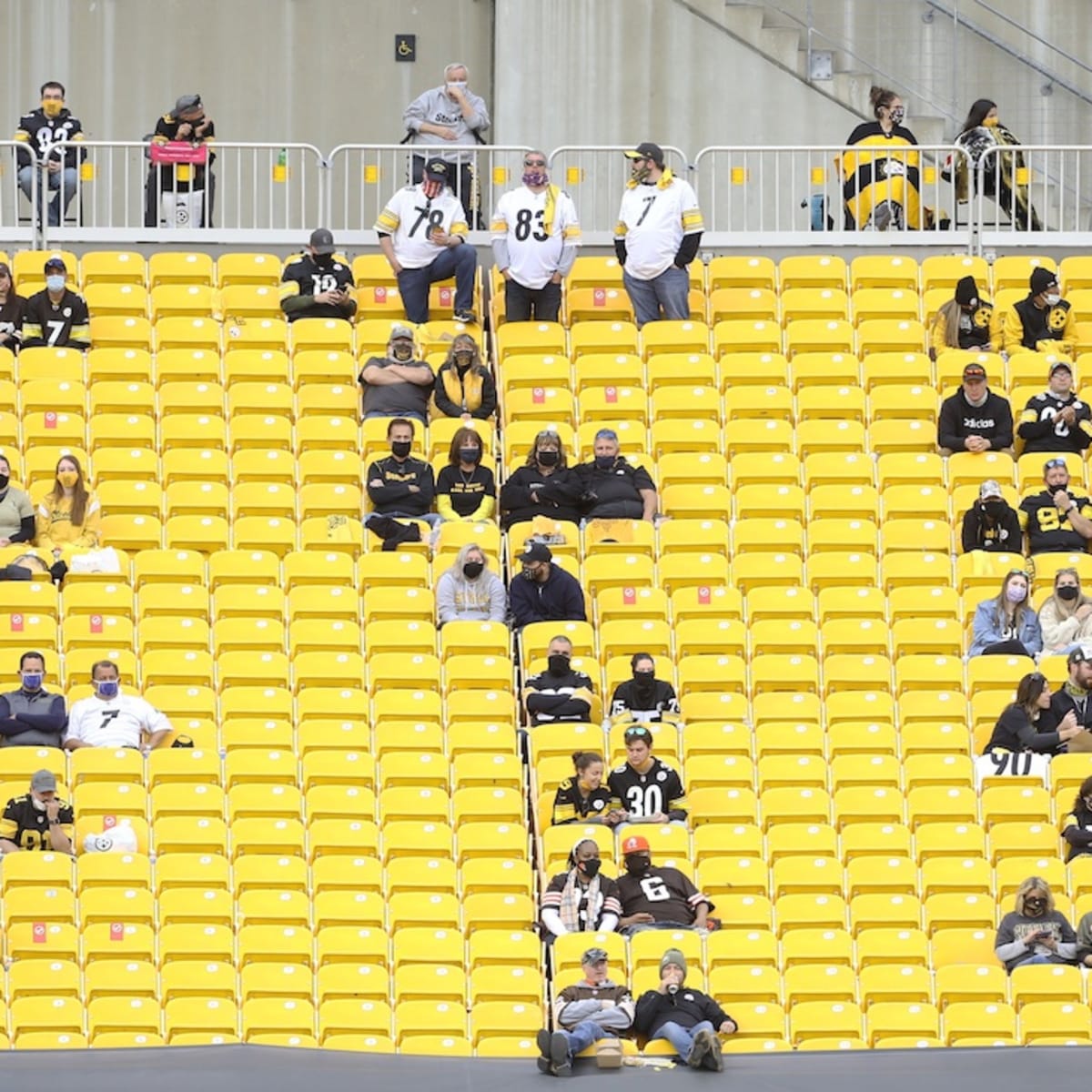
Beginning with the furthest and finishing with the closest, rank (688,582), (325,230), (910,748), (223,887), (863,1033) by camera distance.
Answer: (325,230), (688,582), (910,748), (223,887), (863,1033)

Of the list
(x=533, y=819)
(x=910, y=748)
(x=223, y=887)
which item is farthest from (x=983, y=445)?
(x=223, y=887)

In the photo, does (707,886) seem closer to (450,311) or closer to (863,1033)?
(863,1033)

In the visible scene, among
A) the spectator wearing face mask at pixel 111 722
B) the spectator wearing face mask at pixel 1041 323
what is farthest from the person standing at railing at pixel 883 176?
the spectator wearing face mask at pixel 111 722

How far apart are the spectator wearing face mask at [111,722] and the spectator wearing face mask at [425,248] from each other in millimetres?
4951

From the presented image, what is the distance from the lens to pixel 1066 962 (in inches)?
723

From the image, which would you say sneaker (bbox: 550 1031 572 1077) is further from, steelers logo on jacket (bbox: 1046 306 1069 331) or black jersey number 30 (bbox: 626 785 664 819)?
steelers logo on jacket (bbox: 1046 306 1069 331)

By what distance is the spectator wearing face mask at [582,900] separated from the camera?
18.6 m

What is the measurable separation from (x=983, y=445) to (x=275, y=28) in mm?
9677

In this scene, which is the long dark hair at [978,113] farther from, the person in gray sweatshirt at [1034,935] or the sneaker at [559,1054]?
the sneaker at [559,1054]

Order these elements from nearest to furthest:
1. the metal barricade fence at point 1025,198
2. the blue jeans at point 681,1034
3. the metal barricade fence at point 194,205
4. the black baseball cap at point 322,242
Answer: the blue jeans at point 681,1034 < the black baseball cap at point 322,242 < the metal barricade fence at point 194,205 < the metal barricade fence at point 1025,198

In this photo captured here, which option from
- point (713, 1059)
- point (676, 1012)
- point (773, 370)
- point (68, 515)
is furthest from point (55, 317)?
point (713, 1059)

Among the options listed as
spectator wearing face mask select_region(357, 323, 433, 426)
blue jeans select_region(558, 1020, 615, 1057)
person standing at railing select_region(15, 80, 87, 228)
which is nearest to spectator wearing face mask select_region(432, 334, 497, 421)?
spectator wearing face mask select_region(357, 323, 433, 426)

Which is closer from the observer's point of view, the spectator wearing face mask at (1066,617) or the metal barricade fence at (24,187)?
the spectator wearing face mask at (1066,617)

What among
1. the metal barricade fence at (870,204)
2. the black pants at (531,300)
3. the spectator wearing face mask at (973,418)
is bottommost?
the spectator wearing face mask at (973,418)
